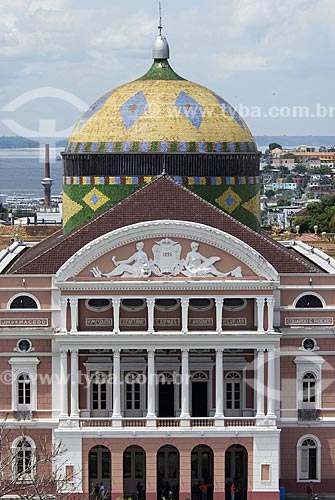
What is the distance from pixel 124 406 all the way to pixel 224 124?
1333 cm

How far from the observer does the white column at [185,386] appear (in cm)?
5362

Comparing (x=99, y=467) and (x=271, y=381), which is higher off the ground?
(x=271, y=381)

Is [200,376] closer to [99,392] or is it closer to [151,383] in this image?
[151,383]

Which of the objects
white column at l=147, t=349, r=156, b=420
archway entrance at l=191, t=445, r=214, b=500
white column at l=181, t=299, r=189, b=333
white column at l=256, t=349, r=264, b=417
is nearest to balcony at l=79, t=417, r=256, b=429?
white column at l=147, t=349, r=156, b=420

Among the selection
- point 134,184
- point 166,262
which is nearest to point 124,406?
point 166,262

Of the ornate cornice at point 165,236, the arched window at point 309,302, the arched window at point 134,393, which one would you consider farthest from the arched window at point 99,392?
the arched window at point 309,302

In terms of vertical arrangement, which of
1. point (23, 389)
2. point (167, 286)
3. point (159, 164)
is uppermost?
point (159, 164)

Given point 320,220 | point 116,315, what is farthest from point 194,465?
point 320,220

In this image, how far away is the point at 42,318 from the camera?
180ft

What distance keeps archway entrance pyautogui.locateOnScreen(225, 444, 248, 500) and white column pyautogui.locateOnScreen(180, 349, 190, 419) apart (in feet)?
7.78

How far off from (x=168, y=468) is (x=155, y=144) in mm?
13136

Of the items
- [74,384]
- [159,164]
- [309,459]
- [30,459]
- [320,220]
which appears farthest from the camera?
[320,220]

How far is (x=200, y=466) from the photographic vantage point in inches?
2181

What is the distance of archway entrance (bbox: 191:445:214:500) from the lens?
180 ft
